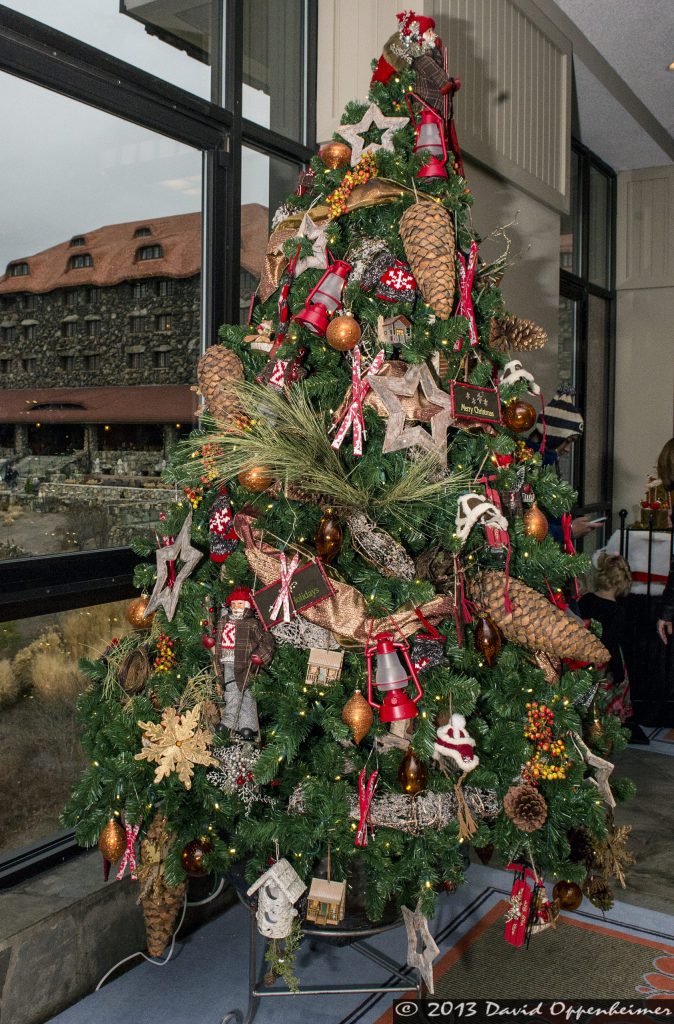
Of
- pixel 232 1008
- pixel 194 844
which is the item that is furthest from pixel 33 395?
pixel 232 1008

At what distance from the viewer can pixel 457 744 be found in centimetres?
177

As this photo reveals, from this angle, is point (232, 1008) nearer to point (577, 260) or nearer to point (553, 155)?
point (553, 155)

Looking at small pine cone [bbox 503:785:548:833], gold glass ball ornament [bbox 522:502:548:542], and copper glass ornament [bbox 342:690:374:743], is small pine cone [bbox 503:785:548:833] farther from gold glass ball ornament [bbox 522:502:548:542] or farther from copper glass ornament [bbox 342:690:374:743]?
gold glass ball ornament [bbox 522:502:548:542]

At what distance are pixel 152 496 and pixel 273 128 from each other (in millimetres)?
1352

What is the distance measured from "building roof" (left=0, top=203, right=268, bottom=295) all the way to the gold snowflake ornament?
3.70ft

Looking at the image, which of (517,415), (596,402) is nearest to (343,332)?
(517,415)

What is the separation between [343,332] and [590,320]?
4472 mm

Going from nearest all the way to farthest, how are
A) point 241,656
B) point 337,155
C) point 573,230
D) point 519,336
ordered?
point 241,656, point 337,155, point 519,336, point 573,230

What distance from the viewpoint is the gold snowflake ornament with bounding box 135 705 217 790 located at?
1839 millimetres

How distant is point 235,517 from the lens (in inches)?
75.5

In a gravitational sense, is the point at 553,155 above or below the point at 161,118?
above

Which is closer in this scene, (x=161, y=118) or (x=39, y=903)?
(x=39, y=903)

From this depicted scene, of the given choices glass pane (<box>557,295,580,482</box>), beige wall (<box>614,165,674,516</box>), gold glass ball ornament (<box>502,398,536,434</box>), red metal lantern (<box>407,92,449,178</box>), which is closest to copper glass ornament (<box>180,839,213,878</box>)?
gold glass ball ornament (<box>502,398,536,434</box>)

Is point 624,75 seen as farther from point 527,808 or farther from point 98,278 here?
point 527,808
